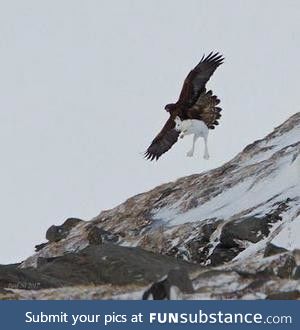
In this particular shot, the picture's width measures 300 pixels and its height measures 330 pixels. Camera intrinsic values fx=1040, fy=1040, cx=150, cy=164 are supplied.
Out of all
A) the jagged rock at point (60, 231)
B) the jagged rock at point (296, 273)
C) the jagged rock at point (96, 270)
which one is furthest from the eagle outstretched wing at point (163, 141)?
the jagged rock at point (296, 273)

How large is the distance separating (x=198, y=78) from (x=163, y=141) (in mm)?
3062

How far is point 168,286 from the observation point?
19.0 meters

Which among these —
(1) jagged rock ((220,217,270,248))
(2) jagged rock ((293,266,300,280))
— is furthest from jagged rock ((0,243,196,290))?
(1) jagged rock ((220,217,270,248))

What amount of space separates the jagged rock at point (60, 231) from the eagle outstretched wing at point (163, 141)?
7171 mm

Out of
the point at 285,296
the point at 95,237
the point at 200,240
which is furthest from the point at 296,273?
the point at 95,237

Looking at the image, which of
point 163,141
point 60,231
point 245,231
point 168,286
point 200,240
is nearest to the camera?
point 168,286

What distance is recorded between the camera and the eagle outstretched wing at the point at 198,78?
3297 centimetres

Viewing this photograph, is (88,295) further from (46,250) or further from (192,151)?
(46,250)

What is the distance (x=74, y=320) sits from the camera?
58.3ft

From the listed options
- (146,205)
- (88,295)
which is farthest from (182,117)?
(88,295)

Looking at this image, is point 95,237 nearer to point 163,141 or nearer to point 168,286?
point 163,141

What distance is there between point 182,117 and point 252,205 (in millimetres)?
3833

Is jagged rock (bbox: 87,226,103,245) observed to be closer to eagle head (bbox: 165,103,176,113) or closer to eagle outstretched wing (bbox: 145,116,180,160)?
eagle outstretched wing (bbox: 145,116,180,160)

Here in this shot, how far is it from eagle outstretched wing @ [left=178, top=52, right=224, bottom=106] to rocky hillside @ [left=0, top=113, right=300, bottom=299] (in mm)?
3624
